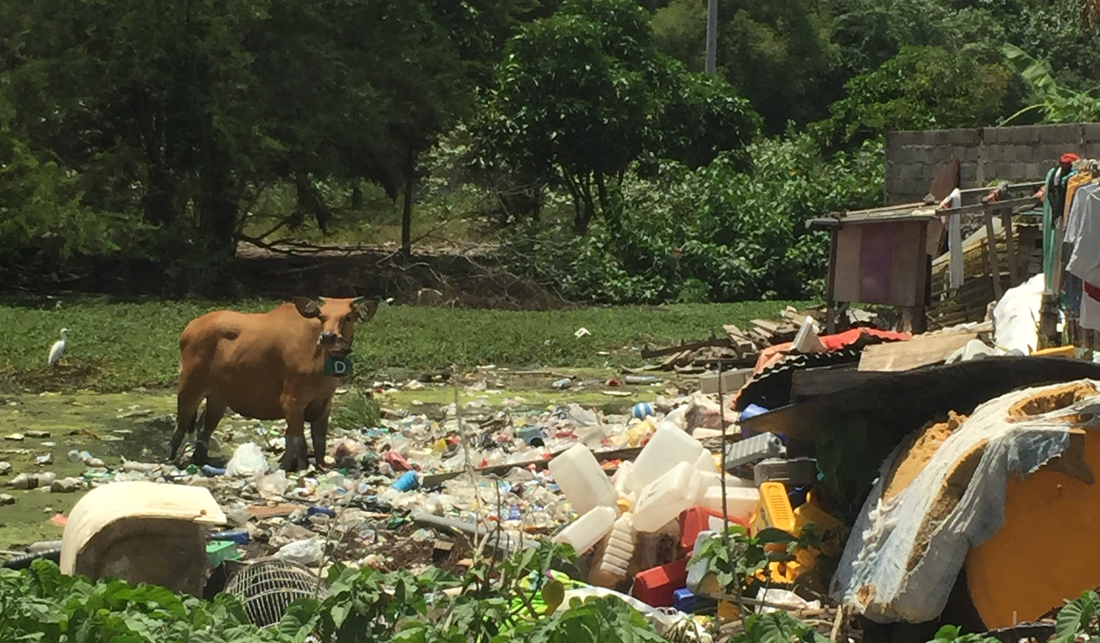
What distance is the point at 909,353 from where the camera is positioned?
20.4 ft

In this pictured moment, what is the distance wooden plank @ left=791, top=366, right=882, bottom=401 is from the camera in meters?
5.56

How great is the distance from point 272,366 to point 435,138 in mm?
14815

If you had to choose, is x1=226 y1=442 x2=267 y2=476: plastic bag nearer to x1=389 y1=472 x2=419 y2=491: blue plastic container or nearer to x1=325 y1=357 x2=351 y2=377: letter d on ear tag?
x1=325 y1=357 x2=351 y2=377: letter d on ear tag

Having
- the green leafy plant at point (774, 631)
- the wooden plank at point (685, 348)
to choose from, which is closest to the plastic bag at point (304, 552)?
the green leafy plant at point (774, 631)

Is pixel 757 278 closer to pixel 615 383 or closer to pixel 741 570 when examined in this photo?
pixel 615 383

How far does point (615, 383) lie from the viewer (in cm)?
1294

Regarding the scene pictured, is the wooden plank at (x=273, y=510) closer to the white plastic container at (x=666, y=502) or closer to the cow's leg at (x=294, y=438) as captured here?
the cow's leg at (x=294, y=438)

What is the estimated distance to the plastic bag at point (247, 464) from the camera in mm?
8664

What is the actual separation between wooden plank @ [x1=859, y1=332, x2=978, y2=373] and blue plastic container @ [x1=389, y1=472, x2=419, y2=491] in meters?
3.08

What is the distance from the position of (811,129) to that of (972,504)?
2409cm

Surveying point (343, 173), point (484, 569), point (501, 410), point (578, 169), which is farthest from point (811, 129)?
point (484, 569)

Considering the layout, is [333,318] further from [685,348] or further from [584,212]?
[584,212]

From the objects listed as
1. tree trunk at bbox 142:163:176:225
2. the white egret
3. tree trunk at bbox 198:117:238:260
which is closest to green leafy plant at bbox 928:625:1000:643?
the white egret


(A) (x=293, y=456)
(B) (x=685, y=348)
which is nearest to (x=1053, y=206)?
(A) (x=293, y=456)
